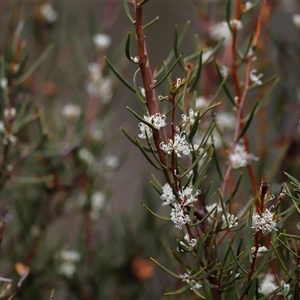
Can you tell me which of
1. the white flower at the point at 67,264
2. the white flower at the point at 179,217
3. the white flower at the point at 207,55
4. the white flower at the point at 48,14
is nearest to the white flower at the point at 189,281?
the white flower at the point at 179,217

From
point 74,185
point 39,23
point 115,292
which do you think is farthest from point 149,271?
point 39,23

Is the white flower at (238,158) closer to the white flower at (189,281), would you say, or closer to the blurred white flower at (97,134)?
the white flower at (189,281)

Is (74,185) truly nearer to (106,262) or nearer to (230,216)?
(106,262)

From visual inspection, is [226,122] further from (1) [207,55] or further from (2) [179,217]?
(2) [179,217]

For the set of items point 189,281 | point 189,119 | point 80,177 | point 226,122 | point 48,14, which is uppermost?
point 48,14

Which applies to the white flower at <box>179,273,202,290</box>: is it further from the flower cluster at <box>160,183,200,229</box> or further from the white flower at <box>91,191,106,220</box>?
the white flower at <box>91,191,106,220</box>

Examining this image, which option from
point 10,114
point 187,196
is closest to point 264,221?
point 187,196
